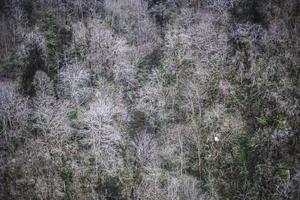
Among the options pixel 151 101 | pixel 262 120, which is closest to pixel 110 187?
pixel 151 101

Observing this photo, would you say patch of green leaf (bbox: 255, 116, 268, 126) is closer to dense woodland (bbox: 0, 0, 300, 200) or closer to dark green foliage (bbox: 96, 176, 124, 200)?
dense woodland (bbox: 0, 0, 300, 200)

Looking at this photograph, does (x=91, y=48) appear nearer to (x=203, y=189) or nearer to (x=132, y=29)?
(x=132, y=29)

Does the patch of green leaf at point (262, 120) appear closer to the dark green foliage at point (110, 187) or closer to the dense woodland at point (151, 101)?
the dense woodland at point (151, 101)

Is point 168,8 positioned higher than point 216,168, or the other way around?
point 168,8

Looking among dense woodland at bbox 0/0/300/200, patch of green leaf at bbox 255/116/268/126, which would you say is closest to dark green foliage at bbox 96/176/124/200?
dense woodland at bbox 0/0/300/200

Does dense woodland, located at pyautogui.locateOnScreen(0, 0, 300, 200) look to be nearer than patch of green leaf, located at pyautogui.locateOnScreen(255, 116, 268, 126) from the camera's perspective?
Yes

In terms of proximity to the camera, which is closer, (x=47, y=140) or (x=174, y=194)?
(x=174, y=194)

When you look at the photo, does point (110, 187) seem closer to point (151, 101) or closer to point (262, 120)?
point (151, 101)

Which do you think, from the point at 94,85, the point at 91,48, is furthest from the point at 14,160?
the point at 91,48

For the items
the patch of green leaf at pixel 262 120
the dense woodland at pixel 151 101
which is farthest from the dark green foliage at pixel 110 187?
the patch of green leaf at pixel 262 120
